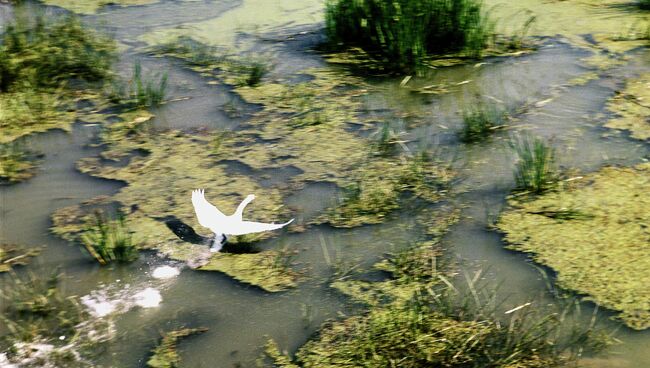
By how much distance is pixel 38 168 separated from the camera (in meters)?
3.30

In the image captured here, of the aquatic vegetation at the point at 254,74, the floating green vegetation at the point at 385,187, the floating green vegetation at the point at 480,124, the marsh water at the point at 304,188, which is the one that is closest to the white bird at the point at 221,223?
the marsh water at the point at 304,188

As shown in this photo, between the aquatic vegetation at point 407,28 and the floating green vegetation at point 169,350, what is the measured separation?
2.08m

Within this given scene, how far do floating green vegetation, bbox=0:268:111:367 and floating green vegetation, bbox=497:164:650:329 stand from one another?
127cm

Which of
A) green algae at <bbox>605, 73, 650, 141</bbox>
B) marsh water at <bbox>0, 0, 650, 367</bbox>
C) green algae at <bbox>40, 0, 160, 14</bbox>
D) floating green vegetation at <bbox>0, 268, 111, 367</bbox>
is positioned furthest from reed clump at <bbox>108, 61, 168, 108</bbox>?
green algae at <bbox>605, 73, 650, 141</bbox>

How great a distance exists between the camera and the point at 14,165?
3.29m

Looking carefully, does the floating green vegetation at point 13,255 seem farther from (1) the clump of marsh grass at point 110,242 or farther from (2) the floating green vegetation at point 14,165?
(2) the floating green vegetation at point 14,165

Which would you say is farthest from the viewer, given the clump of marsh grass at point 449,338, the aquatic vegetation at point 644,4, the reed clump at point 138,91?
the aquatic vegetation at point 644,4

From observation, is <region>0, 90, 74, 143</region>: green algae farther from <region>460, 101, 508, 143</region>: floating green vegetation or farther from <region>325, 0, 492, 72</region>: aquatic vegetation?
<region>460, 101, 508, 143</region>: floating green vegetation

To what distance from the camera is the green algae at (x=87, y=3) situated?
5125 mm

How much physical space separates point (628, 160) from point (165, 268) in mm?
1697

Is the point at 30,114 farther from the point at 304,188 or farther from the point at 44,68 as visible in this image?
the point at 304,188

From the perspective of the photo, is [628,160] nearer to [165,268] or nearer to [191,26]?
[165,268]

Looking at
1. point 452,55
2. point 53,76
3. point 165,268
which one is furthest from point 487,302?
point 53,76

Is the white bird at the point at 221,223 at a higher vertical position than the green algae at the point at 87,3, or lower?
lower
